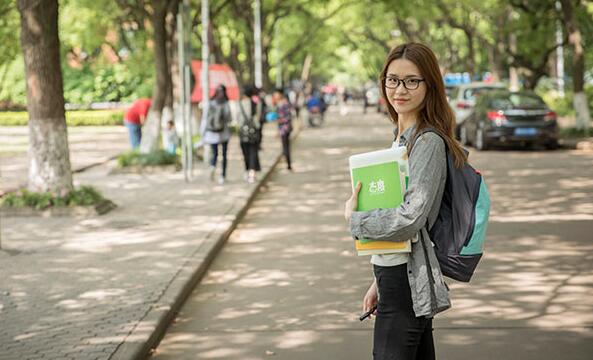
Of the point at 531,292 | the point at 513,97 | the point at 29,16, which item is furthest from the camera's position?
the point at 513,97

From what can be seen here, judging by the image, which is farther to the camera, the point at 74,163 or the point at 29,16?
the point at 74,163

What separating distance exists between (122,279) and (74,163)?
16346 mm

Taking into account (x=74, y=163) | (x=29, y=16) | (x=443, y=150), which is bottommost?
(x=74, y=163)

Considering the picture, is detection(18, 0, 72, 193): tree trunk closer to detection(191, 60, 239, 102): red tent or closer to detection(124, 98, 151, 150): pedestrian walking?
detection(124, 98, 151, 150): pedestrian walking

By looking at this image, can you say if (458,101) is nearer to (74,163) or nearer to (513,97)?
(513,97)

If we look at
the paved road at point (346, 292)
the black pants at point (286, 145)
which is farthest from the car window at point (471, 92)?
the paved road at point (346, 292)

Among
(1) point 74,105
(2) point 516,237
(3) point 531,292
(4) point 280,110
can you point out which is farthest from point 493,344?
(1) point 74,105

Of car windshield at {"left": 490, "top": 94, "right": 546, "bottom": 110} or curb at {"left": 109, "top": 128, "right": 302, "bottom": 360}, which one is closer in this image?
curb at {"left": 109, "top": 128, "right": 302, "bottom": 360}

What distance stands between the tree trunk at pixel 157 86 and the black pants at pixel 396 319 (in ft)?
56.2

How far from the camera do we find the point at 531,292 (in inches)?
322

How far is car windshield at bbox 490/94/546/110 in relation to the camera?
2570 centimetres

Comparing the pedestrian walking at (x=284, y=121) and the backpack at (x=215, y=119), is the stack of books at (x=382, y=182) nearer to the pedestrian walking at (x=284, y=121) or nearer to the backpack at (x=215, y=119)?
the backpack at (x=215, y=119)

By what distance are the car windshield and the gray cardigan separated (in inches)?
885

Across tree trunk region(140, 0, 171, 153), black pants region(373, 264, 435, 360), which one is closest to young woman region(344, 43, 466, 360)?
black pants region(373, 264, 435, 360)
